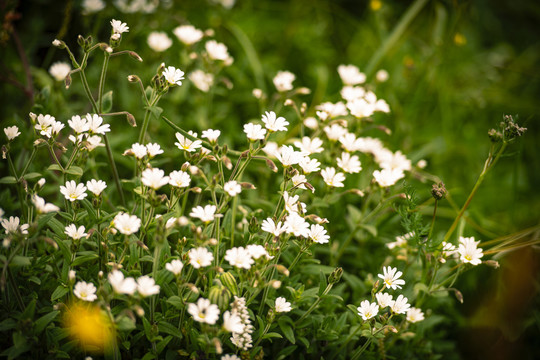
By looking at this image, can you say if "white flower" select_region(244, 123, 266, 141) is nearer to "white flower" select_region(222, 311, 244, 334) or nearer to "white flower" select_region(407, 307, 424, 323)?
"white flower" select_region(222, 311, 244, 334)

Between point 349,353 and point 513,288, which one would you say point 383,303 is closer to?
point 349,353

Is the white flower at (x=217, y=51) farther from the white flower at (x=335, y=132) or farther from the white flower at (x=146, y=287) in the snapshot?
the white flower at (x=146, y=287)

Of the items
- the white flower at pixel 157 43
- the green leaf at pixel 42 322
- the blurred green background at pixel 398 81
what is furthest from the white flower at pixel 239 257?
the white flower at pixel 157 43

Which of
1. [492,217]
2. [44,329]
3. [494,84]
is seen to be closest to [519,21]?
[494,84]

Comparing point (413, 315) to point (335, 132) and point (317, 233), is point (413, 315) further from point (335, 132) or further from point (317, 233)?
point (335, 132)

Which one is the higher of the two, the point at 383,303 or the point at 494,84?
the point at 494,84

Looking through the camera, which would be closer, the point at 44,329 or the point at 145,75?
the point at 44,329

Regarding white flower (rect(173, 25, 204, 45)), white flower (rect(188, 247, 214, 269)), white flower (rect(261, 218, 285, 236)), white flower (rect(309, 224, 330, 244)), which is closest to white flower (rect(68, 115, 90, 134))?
white flower (rect(188, 247, 214, 269))
